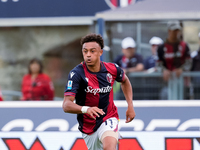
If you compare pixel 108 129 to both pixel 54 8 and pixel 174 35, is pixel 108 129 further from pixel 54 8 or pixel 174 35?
pixel 54 8

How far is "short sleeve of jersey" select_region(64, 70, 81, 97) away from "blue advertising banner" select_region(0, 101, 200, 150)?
1.39m

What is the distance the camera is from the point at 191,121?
4.89 metres

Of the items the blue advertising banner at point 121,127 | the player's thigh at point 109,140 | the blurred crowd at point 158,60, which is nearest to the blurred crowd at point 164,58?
the blurred crowd at point 158,60

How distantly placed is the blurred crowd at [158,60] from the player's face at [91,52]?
2575mm

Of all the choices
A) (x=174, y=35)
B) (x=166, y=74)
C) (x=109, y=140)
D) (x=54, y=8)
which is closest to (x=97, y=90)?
(x=109, y=140)

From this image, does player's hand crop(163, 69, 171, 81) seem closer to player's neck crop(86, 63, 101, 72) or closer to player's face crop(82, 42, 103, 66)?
player's neck crop(86, 63, 101, 72)

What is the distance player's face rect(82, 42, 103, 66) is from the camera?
3688 mm

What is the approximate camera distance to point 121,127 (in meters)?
4.93

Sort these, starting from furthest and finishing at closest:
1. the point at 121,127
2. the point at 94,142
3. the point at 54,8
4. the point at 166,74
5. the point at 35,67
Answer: the point at 54,8 < the point at 35,67 < the point at 166,74 < the point at 121,127 < the point at 94,142

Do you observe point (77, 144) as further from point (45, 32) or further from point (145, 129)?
point (45, 32)

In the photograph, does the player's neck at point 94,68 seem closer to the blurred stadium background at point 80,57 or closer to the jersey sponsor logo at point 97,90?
the jersey sponsor logo at point 97,90

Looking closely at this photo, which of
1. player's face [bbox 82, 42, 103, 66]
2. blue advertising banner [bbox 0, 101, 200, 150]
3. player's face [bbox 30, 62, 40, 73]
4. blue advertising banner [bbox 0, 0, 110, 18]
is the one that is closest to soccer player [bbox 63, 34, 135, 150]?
player's face [bbox 82, 42, 103, 66]

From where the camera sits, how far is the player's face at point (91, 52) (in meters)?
3.69

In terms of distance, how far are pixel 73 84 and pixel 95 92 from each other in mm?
266
